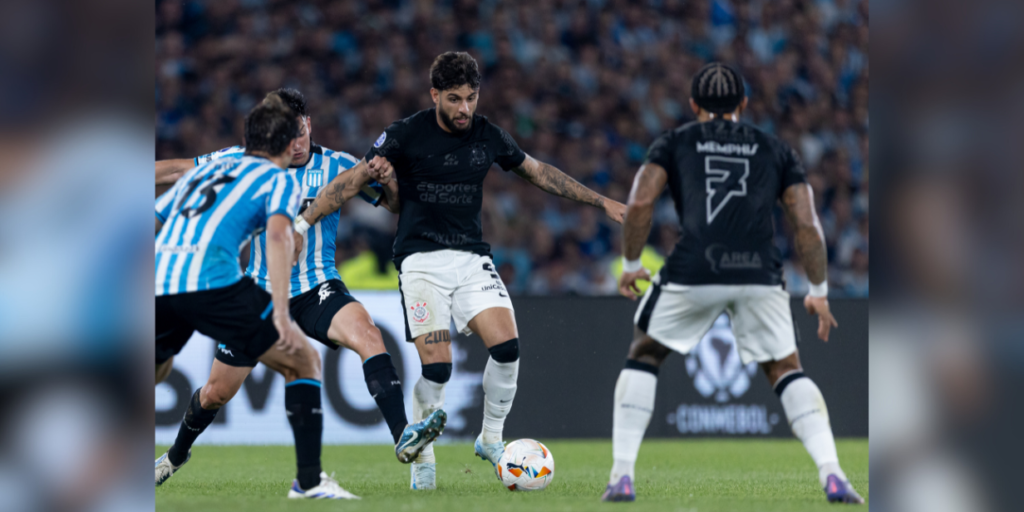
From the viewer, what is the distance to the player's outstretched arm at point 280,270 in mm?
4590

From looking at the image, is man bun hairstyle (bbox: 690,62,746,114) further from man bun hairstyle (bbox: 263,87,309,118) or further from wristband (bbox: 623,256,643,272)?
man bun hairstyle (bbox: 263,87,309,118)

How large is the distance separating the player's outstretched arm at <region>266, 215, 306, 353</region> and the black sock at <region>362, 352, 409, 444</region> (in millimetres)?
1133

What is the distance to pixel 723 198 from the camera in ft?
16.2

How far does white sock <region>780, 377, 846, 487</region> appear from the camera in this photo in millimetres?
4816

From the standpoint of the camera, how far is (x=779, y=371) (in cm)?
502

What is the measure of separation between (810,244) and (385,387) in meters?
2.43

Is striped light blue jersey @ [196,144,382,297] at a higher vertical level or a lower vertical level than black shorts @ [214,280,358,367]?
higher

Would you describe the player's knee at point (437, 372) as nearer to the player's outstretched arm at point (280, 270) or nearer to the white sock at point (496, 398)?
the white sock at point (496, 398)

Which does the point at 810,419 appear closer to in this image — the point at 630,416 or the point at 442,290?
the point at 630,416

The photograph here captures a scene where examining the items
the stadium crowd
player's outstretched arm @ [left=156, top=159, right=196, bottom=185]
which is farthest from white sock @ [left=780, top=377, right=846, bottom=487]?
the stadium crowd

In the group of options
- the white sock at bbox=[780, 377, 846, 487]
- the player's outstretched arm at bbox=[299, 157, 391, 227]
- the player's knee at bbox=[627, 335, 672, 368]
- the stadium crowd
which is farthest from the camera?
the stadium crowd

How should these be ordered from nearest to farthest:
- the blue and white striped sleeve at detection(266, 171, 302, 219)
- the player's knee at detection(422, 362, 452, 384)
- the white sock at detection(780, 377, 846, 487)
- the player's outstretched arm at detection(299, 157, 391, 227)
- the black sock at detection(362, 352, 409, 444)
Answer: the blue and white striped sleeve at detection(266, 171, 302, 219) → the white sock at detection(780, 377, 846, 487) → the black sock at detection(362, 352, 409, 444) → the player's outstretched arm at detection(299, 157, 391, 227) → the player's knee at detection(422, 362, 452, 384)

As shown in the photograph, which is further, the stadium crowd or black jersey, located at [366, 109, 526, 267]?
the stadium crowd

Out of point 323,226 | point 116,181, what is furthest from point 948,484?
point 323,226
